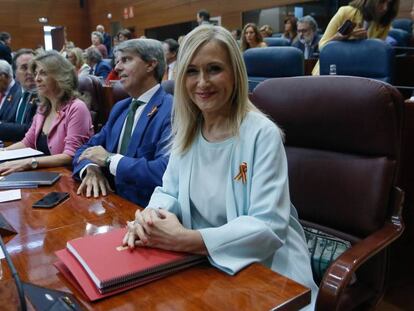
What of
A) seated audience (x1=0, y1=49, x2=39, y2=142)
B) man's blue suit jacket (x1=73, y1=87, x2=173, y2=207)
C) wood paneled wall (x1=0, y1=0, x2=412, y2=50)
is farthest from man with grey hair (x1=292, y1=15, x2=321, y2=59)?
man's blue suit jacket (x1=73, y1=87, x2=173, y2=207)

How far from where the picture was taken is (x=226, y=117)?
49.3 inches

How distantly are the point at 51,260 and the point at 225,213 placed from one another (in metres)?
0.47

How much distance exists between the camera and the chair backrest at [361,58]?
2797mm

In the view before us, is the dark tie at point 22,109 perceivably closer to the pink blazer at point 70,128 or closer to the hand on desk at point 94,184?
the pink blazer at point 70,128

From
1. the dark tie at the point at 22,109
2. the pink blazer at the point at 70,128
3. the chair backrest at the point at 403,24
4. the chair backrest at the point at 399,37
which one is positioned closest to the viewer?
the pink blazer at the point at 70,128

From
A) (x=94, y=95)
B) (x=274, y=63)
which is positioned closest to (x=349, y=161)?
(x=274, y=63)

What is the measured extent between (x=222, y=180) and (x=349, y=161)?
0.44 metres

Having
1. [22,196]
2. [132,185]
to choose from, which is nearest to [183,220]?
[132,185]

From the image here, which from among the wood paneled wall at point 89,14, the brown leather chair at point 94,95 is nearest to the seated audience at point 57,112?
the brown leather chair at point 94,95

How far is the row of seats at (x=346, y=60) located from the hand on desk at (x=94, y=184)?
1646 millimetres

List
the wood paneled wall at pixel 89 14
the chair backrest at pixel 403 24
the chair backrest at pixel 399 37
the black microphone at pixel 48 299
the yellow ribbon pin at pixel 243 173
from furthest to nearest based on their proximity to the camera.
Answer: the wood paneled wall at pixel 89 14 → the chair backrest at pixel 403 24 → the chair backrest at pixel 399 37 → the yellow ribbon pin at pixel 243 173 → the black microphone at pixel 48 299

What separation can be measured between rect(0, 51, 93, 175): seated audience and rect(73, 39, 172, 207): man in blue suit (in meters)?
0.28

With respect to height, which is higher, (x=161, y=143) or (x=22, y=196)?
(x=161, y=143)

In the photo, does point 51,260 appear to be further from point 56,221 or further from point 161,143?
point 161,143
